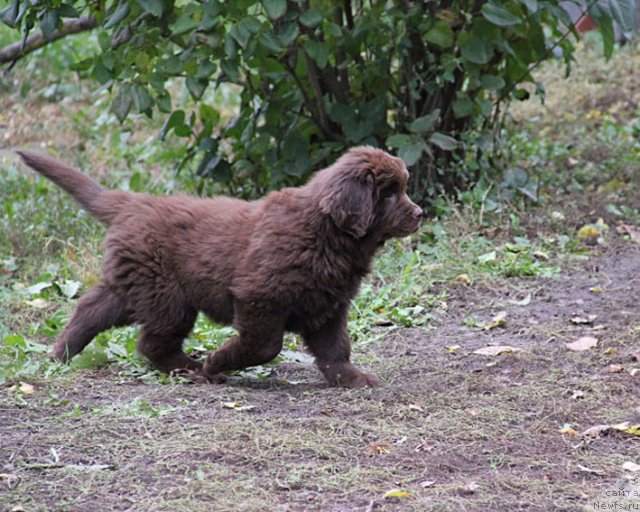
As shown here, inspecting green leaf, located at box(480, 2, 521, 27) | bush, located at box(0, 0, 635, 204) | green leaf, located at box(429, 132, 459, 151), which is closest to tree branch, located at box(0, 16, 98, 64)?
bush, located at box(0, 0, 635, 204)

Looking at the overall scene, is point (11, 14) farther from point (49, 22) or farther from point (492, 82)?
point (492, 82)

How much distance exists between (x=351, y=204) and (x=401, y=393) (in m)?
0.91

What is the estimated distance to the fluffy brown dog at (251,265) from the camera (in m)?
4.77

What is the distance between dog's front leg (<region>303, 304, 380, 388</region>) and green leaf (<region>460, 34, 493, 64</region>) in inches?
Answer: 104

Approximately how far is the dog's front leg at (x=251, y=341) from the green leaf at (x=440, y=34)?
2987mm

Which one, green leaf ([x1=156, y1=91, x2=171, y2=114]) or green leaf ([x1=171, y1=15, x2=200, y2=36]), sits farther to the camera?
green leaf ([x1=156, y1=91, x2=171, y2=114])

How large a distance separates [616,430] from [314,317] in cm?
148

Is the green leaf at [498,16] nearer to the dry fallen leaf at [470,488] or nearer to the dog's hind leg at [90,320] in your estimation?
the dog's hind leg at [90,320]

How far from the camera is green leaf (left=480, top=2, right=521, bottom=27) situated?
6.62 metres

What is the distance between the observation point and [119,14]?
6.22m

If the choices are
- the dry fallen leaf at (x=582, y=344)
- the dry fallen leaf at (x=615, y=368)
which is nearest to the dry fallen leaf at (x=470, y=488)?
the dry fallen leaf at (x=615, y=368)

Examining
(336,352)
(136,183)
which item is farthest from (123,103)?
(336,352)

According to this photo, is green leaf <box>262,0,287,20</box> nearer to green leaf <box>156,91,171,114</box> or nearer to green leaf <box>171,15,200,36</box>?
green leaf <box>171,15,200,36</box>

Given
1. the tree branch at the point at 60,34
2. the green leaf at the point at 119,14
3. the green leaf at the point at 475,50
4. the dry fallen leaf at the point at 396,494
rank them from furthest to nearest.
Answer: the tree branch at the point at 60,34 → the green leaf at the point at 475,50 → the green leaf at the point at 119,14 → the dry fallen leaf at the point at 396,494
